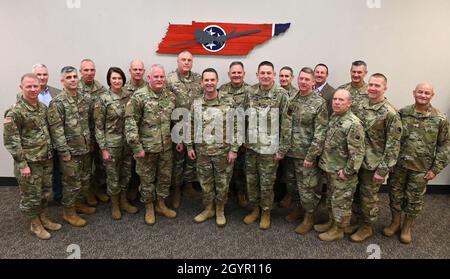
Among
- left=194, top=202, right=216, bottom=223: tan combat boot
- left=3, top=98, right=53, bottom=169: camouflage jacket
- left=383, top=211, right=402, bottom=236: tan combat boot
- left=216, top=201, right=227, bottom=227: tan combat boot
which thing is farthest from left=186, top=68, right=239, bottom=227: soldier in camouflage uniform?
left=383, top=211, right=402, bottom=236: tan combat boot

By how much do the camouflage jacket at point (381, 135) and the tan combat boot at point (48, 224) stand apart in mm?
2738

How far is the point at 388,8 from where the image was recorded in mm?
3510

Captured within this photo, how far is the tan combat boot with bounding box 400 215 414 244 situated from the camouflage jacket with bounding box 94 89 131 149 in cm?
264

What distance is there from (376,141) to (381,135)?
0.06m

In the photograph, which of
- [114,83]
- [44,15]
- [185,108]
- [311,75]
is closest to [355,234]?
[311,75]

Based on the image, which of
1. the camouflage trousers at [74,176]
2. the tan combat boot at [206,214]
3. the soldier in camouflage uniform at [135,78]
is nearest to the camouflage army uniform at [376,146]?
the tan combat boot at [206,214]

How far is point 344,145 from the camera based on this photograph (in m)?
2.61

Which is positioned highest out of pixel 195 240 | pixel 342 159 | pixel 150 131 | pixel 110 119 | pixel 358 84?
pixel 358 84

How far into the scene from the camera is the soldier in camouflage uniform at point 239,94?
3.02 m

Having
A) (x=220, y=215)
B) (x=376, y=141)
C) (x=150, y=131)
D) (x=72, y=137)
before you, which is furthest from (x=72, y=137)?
(x=376, y=141)

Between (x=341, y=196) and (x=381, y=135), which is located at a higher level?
(x=381, y=135)

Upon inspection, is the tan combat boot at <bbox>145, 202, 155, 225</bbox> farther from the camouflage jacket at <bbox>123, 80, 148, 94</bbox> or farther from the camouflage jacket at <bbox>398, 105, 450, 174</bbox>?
the camouflage jacket at <bbox>398, 105, 450, 174</bbox>

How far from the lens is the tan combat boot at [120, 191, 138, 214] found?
3.30 meters

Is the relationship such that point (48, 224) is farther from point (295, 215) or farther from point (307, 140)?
point (307, 140)
